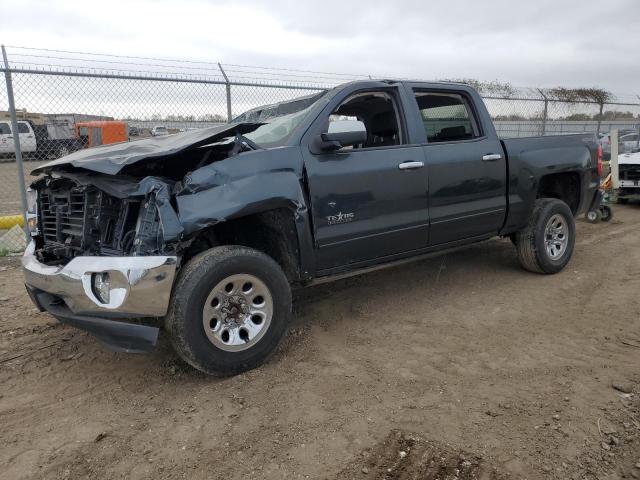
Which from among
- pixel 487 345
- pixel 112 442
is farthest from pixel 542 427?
pixel 112 442

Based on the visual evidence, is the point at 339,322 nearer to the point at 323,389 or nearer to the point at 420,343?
the point at 420,343

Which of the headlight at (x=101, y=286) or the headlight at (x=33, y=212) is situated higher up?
the headlight at (x=33, y=212)

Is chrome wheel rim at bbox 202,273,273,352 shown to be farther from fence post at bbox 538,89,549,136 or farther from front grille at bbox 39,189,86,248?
fence post at bbox 538,89,549,136

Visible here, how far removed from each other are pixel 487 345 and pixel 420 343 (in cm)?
50

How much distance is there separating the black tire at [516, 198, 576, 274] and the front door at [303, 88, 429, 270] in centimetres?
158

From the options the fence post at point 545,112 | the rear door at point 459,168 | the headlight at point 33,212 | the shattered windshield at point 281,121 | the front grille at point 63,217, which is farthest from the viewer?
the fence post at point 545,112

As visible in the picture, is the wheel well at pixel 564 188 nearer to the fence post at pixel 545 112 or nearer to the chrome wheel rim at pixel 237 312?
the chrome wheel rim at pixel 237 312

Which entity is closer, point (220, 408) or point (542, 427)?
point (542, 427)

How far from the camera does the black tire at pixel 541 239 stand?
5.46m

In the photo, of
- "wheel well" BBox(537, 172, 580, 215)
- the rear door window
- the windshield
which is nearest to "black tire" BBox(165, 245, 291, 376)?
the windshield

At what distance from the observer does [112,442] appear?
9.21ft

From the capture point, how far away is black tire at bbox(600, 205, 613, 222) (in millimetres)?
8812

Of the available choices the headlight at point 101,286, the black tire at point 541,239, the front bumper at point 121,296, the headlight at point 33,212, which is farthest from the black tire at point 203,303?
the black tire at point 541,239

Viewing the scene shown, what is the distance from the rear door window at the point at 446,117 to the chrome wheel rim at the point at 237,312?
84.8 inches
